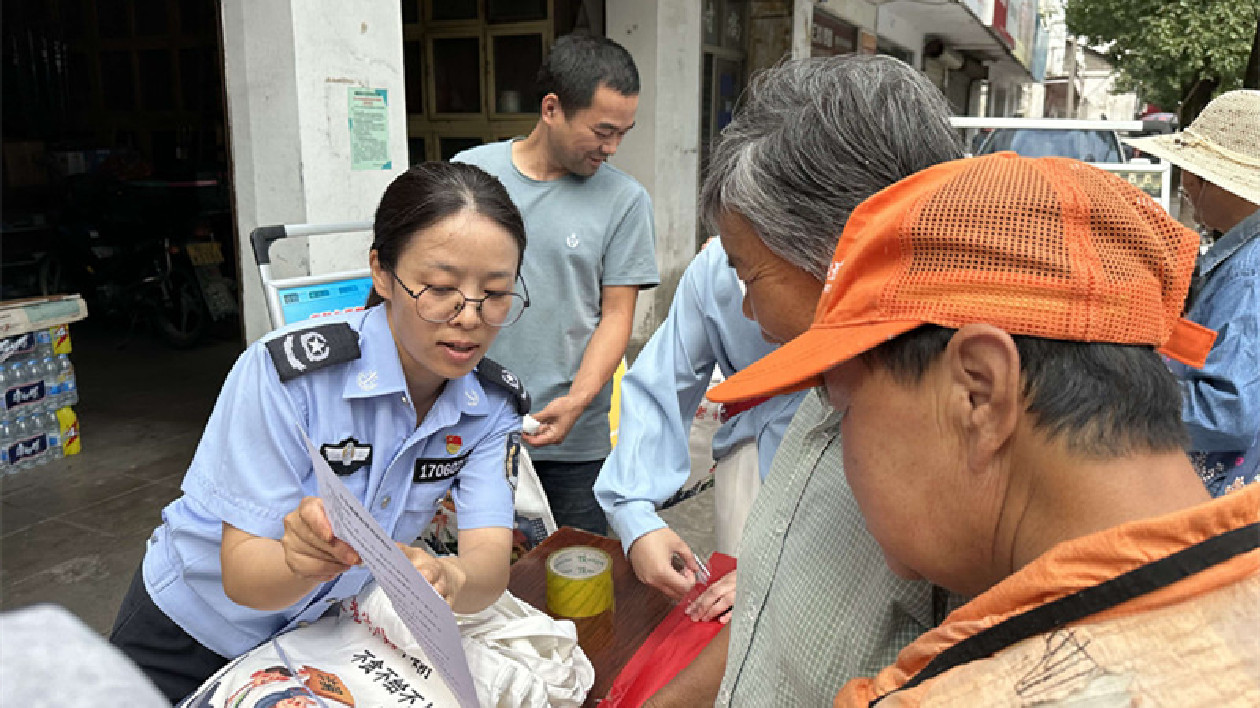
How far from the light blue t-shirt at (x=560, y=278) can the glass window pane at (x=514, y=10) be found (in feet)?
11.6

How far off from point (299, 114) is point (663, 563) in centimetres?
252

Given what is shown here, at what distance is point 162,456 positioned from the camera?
4.62 m

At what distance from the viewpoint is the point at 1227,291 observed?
2303 mm

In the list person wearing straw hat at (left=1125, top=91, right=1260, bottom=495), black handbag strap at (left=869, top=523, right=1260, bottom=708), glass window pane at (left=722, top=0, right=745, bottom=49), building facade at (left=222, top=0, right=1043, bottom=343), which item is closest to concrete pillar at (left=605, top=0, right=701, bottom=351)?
building facade at (left=222, top=0, right=1043, bottom=343)

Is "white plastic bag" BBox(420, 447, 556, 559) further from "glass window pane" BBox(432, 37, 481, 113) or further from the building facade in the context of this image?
"glass window pane" BBox(432, 37, 481, 113)

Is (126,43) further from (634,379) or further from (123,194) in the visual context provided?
(634,379)

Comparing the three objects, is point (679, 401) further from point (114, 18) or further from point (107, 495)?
point (114, 18)

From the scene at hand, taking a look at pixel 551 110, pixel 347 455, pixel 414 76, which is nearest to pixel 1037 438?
pixel 347 455

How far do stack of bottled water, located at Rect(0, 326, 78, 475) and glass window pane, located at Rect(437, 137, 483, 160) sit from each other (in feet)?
9.21

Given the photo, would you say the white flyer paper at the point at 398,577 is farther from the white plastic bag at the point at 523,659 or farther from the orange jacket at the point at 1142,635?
the orange jacket at the point at 1142,635

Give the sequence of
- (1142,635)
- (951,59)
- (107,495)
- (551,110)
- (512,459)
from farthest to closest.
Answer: (951,59)
(107,495)
(551,110)
(512,459)
(1142,635)

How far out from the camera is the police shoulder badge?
137 centimetres

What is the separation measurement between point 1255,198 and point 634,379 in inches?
74.2

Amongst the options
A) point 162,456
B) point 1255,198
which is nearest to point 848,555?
point 1255,198
